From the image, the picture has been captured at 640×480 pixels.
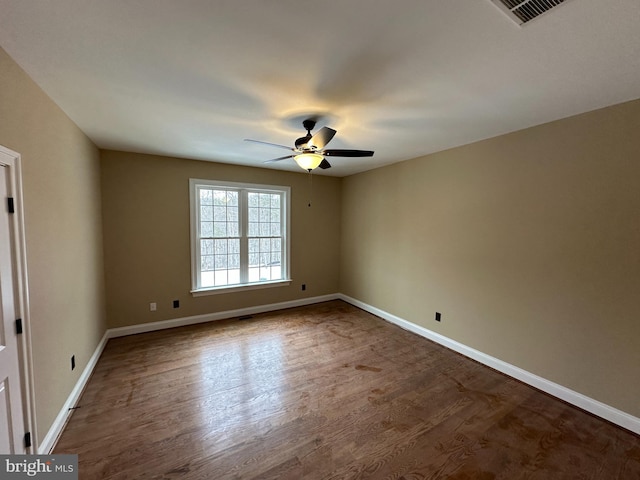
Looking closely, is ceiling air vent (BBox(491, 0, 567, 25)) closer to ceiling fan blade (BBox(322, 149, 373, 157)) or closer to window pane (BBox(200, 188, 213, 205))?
ceiling fan blade (BBox(322, 149, 373, 157))

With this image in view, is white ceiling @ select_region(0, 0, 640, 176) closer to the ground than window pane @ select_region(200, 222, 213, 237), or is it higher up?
higher up

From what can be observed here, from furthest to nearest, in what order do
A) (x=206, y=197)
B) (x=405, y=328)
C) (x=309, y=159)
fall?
(x=206, y=197) → (x=405, y=328) → (x=309, y=159)

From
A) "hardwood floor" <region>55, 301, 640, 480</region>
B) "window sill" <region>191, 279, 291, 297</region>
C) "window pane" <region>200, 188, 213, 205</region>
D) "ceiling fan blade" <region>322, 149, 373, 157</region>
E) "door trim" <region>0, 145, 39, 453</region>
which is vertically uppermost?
"ceiling fan blade" <region>322, 149, 373, 157</region>

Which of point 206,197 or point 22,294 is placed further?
point 206,197

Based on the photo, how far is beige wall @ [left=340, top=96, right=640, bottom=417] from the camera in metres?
2.17

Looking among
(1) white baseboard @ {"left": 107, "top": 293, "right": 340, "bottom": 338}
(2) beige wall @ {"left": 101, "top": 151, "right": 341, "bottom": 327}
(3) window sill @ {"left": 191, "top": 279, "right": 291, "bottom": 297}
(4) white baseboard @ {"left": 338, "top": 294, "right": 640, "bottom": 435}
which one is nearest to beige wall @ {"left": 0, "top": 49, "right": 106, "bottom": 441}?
(2) beige wall @ {"left": 101, "top": 151, "right": 341, "bottom": 327}

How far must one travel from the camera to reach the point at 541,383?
264cm

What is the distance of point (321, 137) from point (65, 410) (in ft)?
10.0

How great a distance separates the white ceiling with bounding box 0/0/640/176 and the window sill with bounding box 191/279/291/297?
2.52m

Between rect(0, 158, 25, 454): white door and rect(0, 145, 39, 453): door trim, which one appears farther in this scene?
rect(0, 145, 39, 453): door trim

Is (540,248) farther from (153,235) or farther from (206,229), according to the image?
(153,235)

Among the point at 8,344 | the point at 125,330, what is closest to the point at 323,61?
the point at 8,344

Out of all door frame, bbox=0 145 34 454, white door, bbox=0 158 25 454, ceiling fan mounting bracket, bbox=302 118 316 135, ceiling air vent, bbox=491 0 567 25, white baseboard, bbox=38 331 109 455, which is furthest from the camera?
ceiling fan mounting bracket, bbox=302 118 316 135

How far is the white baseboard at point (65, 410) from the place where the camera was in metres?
1.84
